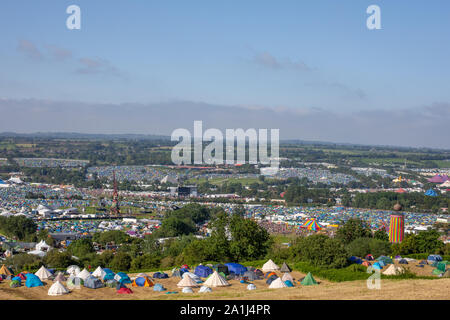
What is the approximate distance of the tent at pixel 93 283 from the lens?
18127mm

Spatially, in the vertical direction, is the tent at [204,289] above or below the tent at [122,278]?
above

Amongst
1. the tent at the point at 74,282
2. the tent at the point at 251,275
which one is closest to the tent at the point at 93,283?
the tent at the point at 74,282

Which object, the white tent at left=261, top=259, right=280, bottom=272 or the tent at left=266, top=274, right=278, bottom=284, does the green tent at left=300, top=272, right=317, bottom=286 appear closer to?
the tent at left=266, top=274, right=278, bottom=284

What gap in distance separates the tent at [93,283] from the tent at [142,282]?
1.05 meters

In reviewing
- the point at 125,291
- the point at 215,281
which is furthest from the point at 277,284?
the point at 125,291

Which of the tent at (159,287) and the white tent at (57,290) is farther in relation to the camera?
the tent at (159,287)

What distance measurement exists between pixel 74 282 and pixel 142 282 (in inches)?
86.5

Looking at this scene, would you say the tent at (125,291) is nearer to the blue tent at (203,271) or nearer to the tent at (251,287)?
the blue tent at (203,271)

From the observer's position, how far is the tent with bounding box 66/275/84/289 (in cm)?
1803

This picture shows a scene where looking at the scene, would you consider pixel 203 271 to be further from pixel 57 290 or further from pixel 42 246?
pixel 42 246

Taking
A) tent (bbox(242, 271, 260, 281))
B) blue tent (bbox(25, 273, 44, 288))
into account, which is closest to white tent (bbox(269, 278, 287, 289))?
tent (bbox(242, 271, 260, 281))

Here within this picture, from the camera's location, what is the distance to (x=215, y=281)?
1842 cm

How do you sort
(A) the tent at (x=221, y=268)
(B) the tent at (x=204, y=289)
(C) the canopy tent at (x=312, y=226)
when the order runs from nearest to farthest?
(B) the tent at (x=204, y=289)
(A) the tent at (x=221, y=268)
(C) the canopy tent at (x=312, y=226)
